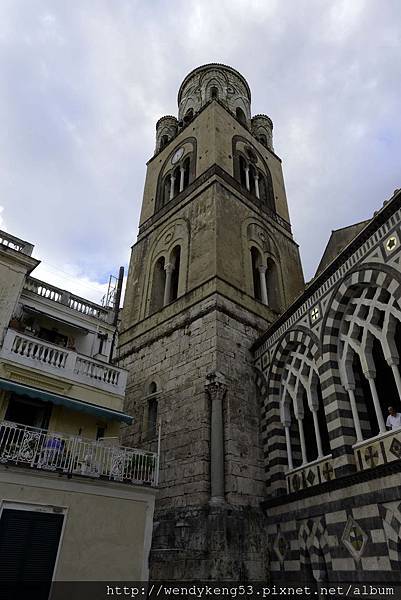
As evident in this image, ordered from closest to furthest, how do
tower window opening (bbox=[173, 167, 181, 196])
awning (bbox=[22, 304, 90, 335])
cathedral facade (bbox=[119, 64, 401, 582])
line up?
cathedral facade (bbox=[119, 64, 401, 582]), awning (bbox=[22, 304, 90, 335]), tower window opening (bbox=[173, 167, 181, 196])

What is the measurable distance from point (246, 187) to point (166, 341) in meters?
9.03

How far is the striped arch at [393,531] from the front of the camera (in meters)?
6.95

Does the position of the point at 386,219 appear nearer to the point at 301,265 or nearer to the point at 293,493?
the point at 293,493

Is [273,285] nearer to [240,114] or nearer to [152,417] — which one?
[152,417]

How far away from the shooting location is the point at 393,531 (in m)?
7.12

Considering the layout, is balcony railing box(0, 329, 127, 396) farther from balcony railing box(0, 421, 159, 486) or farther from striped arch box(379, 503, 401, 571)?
striped arch box(379, 503, 401, 571)

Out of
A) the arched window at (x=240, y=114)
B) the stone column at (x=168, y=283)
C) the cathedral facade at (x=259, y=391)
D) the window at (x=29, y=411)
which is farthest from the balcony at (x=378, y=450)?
the arched window at (x=240, y=114)

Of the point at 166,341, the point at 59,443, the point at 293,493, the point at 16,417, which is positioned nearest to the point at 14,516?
the point at 59,443

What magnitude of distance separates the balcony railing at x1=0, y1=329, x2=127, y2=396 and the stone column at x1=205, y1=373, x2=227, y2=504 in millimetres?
2564

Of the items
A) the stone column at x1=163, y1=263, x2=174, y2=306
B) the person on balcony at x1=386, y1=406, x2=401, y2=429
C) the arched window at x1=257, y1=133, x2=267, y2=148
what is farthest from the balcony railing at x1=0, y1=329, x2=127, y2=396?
the arched window at x1=257, y1=133, x2=267, y2=148

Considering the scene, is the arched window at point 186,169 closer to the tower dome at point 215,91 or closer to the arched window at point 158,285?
the arched window at point 158,285

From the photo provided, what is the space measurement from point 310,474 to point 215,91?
21.9 m

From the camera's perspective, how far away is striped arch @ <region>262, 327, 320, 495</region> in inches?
419

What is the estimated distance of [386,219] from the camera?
8.75 meters
